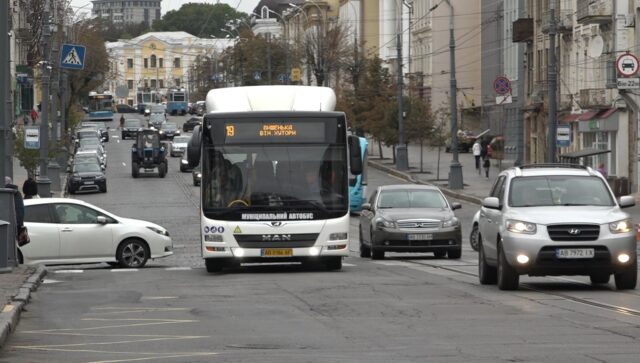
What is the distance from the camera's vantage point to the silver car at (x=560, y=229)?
18562mm

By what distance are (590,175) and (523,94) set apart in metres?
58.0

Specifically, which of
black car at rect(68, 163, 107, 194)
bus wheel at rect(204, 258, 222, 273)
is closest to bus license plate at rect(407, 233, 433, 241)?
bus wheel at rect(204, 258, 222, 273)

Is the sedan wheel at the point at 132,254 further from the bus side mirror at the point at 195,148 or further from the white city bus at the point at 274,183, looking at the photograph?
the bus side mirror at the point at 195,148

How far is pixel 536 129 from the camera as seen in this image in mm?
73750

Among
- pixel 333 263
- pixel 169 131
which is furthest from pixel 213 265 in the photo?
pixel 169 131

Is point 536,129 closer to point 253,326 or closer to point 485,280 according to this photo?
point 485,280

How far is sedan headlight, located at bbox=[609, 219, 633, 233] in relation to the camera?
1866 cm

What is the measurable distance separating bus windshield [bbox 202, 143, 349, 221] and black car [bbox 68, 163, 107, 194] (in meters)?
43.0

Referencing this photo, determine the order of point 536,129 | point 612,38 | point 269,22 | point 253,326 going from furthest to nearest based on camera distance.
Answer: point 269,22
point 536,129
point 612,38
point 253,326

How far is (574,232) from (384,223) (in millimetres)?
10838

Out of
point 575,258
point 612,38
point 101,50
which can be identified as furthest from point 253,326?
point 101,50

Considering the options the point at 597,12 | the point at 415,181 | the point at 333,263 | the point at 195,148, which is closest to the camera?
the point at 195,148

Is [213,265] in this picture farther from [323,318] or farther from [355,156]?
[323,318]

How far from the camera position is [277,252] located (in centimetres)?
2403
